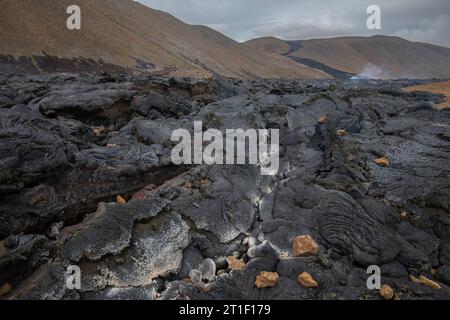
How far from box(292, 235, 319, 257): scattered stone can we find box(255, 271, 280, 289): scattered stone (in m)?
0.60

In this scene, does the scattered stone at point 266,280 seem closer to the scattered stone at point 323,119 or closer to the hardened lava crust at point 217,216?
the hardened lava crust at point 217,216

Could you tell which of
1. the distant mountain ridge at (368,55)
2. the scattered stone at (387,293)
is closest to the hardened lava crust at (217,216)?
the scattered stone at (387,293)

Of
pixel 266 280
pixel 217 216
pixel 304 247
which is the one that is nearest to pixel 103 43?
pixel 217 216

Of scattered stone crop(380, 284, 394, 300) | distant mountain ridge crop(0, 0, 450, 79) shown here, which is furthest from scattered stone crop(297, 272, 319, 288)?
distant mountain ridge crop(0, 0, 450, 79)

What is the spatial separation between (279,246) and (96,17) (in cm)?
3989

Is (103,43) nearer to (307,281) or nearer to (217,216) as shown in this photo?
(217,216)

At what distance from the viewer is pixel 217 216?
5.83 metres

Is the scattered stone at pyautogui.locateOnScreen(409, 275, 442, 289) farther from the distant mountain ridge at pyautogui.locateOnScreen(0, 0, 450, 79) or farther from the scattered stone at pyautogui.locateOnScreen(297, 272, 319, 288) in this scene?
the distant mountain ridge at pyautogui.locateOnScreen(0, 0, 450, 79)

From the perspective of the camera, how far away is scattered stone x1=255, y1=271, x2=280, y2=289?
4555 mm

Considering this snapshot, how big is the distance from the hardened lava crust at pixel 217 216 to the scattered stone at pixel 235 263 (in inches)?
1.0

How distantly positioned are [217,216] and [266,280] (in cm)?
151

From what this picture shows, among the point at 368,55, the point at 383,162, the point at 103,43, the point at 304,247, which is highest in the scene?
the point at 368,55

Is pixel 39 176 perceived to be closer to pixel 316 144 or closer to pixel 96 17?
pixel 316 144

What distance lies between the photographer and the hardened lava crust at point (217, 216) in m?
4.54
